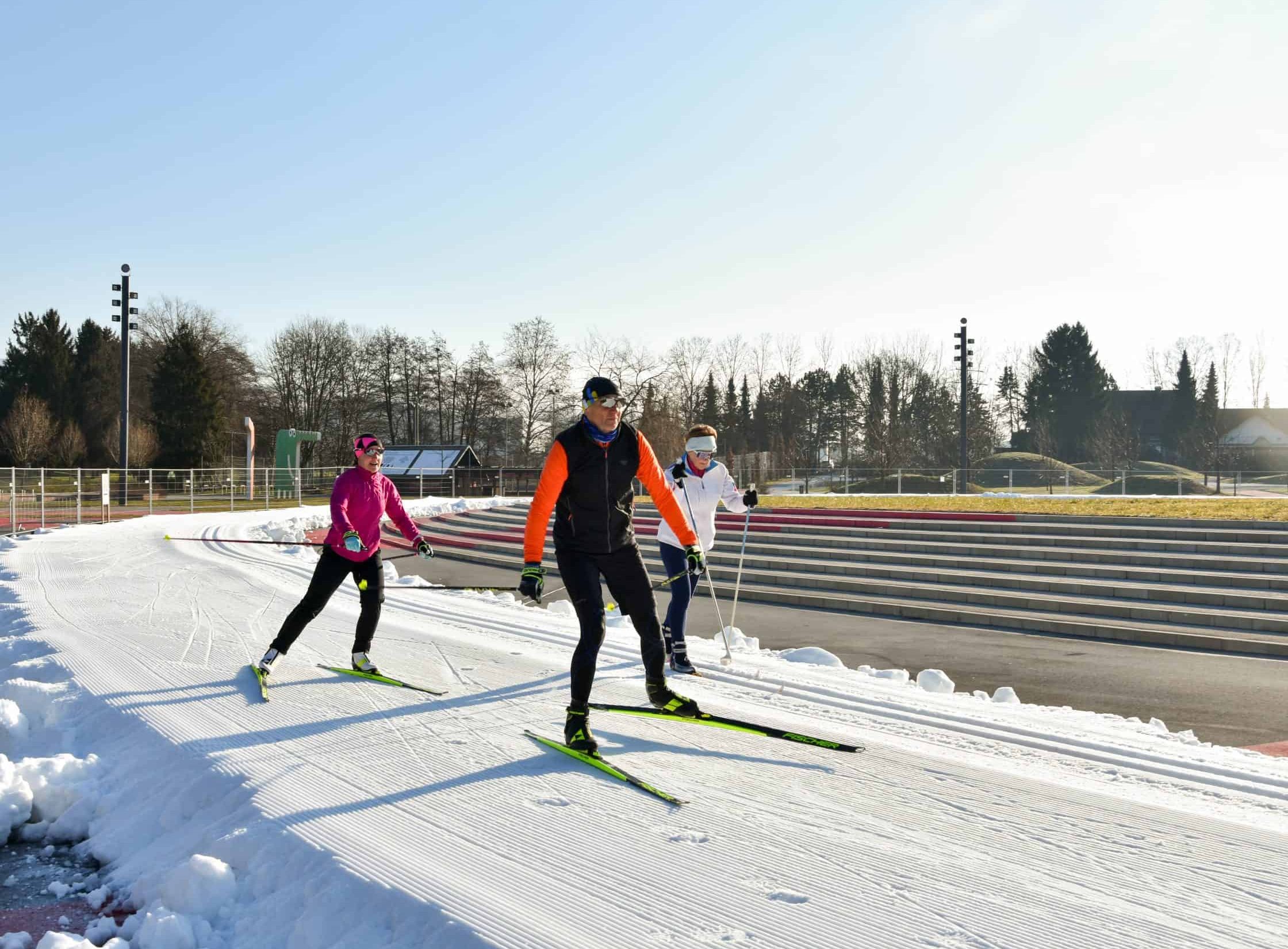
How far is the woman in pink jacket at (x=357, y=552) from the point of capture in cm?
649

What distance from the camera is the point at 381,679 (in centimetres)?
666

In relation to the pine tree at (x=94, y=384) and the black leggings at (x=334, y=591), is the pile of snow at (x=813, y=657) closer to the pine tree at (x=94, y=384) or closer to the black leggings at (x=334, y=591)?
the black leggings at (x=334, y=591)

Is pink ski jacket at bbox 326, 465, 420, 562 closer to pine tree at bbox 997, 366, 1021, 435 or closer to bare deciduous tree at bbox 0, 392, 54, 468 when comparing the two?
bare deciduous tree at bbox 0, 392, 54, 468

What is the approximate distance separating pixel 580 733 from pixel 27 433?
5529cm

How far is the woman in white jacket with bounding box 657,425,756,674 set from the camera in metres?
7.38

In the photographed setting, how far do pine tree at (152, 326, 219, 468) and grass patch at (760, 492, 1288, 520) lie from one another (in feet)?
130

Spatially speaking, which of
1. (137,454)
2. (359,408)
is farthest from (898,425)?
(137,454)

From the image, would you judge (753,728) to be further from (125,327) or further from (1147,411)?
(1147,411)

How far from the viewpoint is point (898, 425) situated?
6328 cm

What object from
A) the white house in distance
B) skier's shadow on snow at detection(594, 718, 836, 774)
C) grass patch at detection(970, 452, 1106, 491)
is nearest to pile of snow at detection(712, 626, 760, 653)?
skier's shadow on snow at detection(594, 718, 836, 774)

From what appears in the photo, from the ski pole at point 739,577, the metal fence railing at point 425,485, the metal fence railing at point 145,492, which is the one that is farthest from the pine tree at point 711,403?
the ski pole at point 739,577

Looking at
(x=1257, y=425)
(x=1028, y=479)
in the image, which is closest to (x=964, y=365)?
(x=1028, y=479)

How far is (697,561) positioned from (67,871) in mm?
3364

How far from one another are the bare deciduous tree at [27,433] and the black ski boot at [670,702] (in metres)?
53.3
